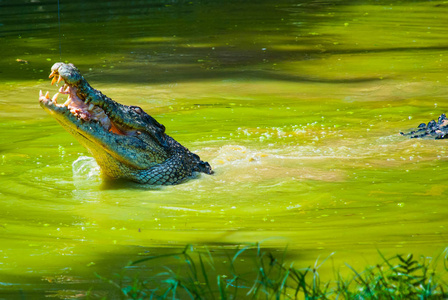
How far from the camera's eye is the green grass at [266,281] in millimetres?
3035

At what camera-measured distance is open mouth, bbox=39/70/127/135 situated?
18.6 feet

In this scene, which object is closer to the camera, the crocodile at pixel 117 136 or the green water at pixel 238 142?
the green water at pixel 238 142

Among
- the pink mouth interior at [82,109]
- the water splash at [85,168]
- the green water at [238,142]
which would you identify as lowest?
the water splash at [85,168]

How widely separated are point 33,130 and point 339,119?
3.93 metres

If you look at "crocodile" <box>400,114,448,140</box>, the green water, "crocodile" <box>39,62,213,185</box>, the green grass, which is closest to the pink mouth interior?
"crocodile" <box>39,62,213,185</box>

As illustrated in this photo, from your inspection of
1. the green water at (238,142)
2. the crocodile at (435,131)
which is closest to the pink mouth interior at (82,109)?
the green water at (238,142)

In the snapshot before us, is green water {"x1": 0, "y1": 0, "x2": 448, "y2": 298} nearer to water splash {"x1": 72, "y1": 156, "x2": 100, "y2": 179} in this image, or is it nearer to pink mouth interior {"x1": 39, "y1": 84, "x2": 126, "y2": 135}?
water splash {"x1": 72, "y1": 156, "x2": 100, "y2": 179}

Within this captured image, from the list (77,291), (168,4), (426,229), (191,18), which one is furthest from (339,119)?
(168,4)

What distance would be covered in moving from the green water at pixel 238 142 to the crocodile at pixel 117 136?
19 cm

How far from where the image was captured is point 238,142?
797 cm

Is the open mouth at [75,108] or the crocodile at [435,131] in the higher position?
the open mouth at [75,108]

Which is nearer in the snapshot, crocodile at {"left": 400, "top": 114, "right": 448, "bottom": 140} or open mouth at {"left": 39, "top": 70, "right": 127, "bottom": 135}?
open mouth at {"left": 39, "top": 70, "right": 127, "bottom": 135}

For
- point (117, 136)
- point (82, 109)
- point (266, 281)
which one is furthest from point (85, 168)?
point (266, 281)

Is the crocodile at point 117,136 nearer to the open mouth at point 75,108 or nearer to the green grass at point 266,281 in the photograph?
the open mouth at point 75,108
